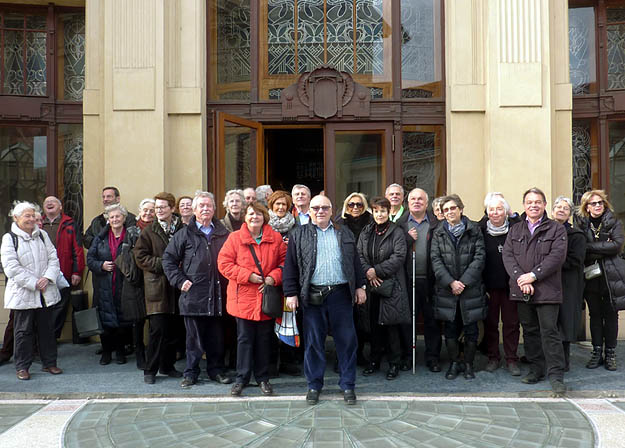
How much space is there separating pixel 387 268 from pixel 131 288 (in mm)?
2700

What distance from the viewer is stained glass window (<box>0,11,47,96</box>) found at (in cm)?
847

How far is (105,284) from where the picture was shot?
22.0 feet

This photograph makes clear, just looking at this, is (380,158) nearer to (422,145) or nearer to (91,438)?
(422,145)

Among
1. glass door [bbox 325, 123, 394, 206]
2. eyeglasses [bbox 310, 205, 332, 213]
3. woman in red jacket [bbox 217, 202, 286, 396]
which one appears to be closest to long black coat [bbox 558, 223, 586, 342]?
eyeglasses [bbox 310, 205, 332, 213]

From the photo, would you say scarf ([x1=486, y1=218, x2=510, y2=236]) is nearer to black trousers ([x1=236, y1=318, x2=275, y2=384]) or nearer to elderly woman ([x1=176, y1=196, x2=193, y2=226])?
black trousers ([x1=236, y1=318, x2=275, y2=384])

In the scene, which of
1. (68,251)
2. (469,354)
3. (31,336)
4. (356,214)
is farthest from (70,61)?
(469,354)

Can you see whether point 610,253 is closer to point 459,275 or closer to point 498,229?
point 498,229

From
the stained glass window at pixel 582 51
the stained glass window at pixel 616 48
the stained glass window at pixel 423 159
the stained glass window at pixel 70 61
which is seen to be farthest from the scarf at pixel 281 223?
the stained glass window at pixel 616 48

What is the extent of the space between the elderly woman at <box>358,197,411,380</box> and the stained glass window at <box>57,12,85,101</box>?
519cm

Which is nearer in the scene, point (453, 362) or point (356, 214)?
point (453, 362)

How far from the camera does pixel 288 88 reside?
8.20 meters

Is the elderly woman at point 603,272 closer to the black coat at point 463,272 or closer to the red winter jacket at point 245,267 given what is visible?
the black coat at point 463,272

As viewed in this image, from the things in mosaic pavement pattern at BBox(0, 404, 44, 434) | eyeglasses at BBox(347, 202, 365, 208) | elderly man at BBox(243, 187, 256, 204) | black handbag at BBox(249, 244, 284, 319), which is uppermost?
elderly man at BBox(243, 187, 256, 204)

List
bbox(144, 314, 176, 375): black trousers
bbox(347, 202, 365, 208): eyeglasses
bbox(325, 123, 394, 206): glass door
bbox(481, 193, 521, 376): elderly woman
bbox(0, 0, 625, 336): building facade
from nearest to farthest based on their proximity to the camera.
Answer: bbox(144, 314, 176, 375): black trousers < bbox(481, 193, 521, 376): elderly woman < bbox(347, 202, 365, 208): eyeglasses < bbox(0, 0, 625, 336): building facade < bbox(325, 123, 394, 206): glass door
